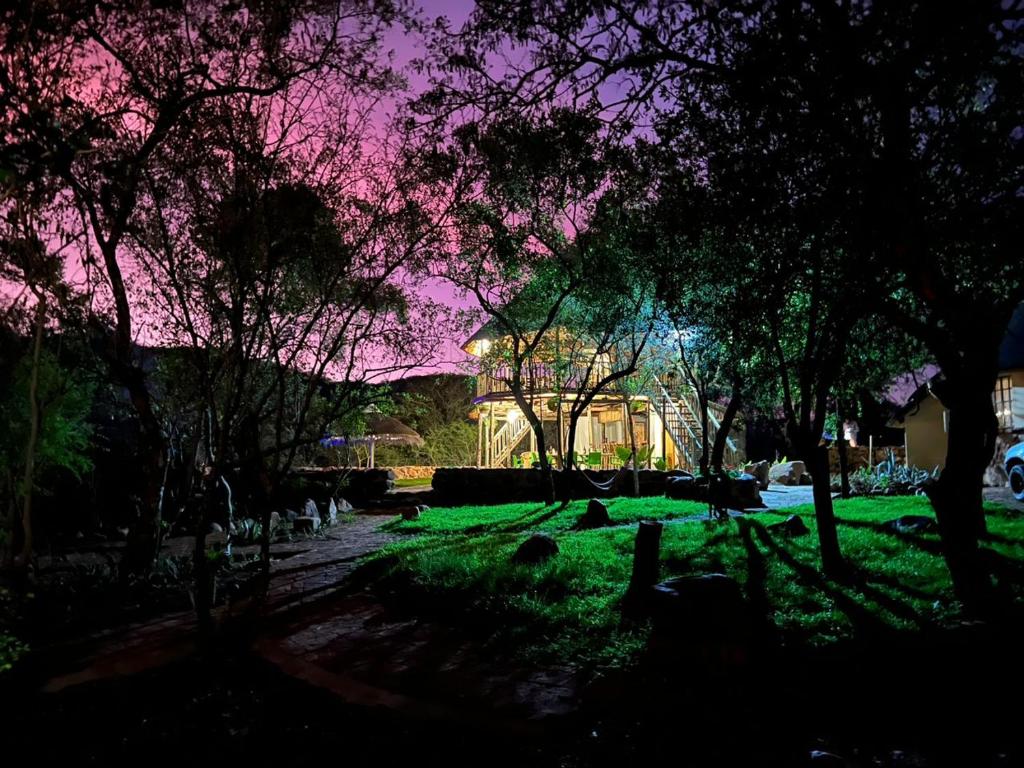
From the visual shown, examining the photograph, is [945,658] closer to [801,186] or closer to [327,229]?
[801,186]

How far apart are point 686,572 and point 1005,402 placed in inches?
738

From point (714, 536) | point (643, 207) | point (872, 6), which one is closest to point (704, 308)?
point (643, 207)

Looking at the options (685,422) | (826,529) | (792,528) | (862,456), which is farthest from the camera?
(862,456)

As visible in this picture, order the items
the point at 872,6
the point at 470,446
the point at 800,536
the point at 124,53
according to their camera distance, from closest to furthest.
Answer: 1. the point at 872,6
2. the point at 124,53
3. the point at 800,536
4. the point at 470,446

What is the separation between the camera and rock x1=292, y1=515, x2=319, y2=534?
14.5 metres

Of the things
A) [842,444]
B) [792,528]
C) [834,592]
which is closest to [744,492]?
[842,444]

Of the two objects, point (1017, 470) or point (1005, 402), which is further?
point (1005, 402)

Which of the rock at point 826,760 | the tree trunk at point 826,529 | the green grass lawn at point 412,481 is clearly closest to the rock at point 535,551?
the tree trunk at point 826,529

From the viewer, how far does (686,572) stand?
768 cm

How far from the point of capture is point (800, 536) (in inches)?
396

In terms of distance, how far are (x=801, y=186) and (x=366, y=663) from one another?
6.20 meters

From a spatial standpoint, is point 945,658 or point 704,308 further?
point 704,308

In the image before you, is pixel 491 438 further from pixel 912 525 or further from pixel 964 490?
pixel 964 490

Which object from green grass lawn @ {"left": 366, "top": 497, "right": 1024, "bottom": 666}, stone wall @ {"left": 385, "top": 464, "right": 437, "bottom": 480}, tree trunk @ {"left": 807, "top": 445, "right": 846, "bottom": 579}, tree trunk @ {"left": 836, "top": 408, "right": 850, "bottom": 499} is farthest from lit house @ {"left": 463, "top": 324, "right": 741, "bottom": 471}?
tree trunk @ {"left": 807, "top": 445, "right": 846, "bottom": 579}
